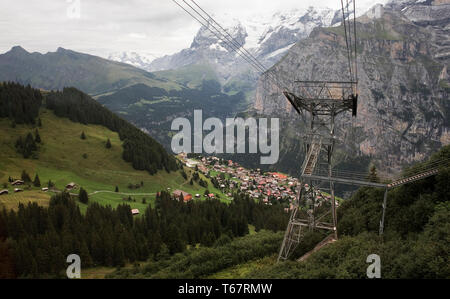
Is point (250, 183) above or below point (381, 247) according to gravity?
below

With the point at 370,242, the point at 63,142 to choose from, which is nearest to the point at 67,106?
the point at 63,142

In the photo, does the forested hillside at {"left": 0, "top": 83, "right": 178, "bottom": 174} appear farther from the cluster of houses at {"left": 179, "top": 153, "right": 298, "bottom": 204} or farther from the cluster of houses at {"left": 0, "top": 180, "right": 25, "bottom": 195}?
the cluster of houses at {"left": 0, "top": 180, "right": 25, "bottom": 195}

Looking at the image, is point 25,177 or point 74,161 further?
point 74,161

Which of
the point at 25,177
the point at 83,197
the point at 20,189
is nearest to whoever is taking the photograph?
the point at 20,189

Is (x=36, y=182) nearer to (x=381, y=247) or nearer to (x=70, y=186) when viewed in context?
(x=70, y=186)

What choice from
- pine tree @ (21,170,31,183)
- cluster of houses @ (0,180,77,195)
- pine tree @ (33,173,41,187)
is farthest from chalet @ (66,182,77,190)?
pine tree @ (21,170,31,183)

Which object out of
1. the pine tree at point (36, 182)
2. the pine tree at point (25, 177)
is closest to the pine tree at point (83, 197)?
the pine tree at point (36, 182)

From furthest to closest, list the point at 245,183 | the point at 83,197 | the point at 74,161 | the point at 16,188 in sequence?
1. the point at 245,183
2. the point at 74,161
3. the point at 83,197
4. the point at 16,188

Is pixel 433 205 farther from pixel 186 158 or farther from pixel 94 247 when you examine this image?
pixel 186 158

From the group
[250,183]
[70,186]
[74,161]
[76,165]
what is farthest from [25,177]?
[250,183]
